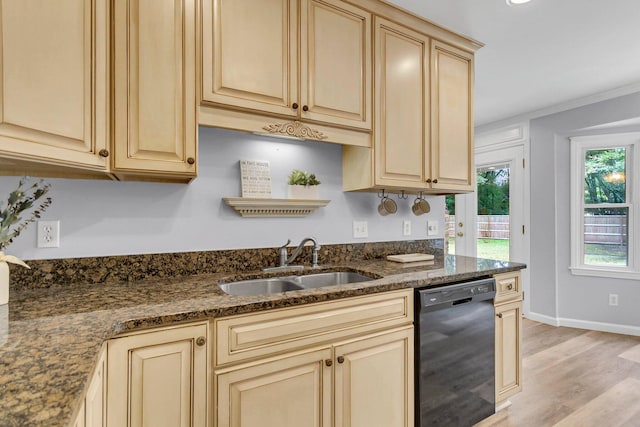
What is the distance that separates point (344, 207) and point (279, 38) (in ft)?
3.53

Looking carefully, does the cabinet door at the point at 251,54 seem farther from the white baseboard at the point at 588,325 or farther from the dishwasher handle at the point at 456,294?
the white baseboard at the point at 588,325

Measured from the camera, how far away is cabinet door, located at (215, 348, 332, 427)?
122cm

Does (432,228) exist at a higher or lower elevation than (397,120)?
lower

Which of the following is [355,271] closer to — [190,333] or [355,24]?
[190,333]

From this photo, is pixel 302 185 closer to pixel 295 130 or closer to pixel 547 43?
pixel 295 130

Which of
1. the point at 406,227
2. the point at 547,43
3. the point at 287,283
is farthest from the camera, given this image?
the point at 406,227

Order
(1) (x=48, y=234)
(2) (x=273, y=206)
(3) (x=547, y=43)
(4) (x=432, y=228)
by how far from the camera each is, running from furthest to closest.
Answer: (4) (x=432, y=228) < (3) (x=547, y=43) < (2) (x=273, y=206) < (1) (x=48, y=234)

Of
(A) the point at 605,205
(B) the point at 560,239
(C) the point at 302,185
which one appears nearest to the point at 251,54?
(C) the point at 302,185

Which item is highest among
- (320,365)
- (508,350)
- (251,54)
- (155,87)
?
(251,54)

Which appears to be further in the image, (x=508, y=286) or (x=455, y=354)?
(x=508, y=286)

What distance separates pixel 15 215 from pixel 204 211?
757 mm

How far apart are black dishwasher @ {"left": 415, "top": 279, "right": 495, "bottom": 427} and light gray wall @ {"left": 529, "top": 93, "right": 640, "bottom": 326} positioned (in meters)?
2.47

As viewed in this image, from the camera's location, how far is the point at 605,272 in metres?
3.56

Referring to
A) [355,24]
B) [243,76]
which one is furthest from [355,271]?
[355,24]
